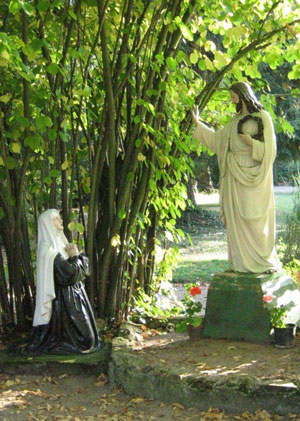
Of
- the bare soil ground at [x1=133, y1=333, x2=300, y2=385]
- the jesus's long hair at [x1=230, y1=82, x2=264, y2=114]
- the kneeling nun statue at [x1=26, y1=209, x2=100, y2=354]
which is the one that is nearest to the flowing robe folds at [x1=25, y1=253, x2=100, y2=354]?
the kneeling nun statue at [x1=26, y1=209, x2=100, y2=354]

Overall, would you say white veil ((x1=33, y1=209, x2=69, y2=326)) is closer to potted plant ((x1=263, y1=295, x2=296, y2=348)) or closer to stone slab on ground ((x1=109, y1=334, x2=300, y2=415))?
stone slab on ground ((x1=109, y1=334, x2=300, y2=415))

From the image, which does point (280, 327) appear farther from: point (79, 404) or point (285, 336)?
point (79, 404)

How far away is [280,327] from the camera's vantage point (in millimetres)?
6457

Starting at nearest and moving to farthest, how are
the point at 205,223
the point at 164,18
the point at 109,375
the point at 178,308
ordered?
the point at 109,375 < the point at 164,18 < the point at 178,308 < the point at 205,223

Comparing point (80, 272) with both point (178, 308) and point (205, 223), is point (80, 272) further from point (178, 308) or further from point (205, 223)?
point (205, 223)

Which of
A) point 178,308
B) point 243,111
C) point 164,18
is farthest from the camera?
point 178,308

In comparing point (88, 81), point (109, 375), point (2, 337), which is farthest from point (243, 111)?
point (2, 337)

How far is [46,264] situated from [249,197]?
212cm

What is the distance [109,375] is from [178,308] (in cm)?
235

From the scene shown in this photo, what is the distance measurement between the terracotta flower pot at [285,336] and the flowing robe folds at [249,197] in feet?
2.28

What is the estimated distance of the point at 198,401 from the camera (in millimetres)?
5465

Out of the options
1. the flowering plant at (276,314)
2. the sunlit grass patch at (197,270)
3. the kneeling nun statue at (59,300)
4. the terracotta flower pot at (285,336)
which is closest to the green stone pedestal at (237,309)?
the flowering plant at (276,314)

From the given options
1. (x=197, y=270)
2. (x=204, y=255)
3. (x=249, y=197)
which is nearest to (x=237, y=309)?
(x=249, y=197)

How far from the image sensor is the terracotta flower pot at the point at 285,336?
6383 mm
